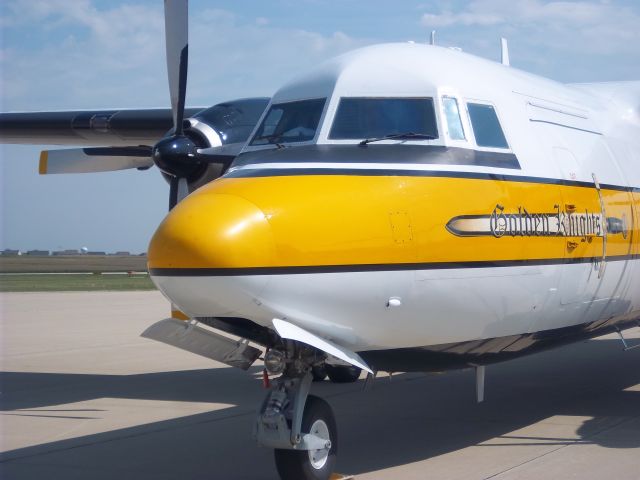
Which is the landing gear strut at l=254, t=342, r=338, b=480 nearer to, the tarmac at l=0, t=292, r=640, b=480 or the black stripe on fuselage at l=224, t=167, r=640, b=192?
the tarmac at l=0, t=292, r=640, b=480

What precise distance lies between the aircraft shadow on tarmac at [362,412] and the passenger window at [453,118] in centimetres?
271

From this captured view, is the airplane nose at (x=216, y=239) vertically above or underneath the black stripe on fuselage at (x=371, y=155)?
underneath

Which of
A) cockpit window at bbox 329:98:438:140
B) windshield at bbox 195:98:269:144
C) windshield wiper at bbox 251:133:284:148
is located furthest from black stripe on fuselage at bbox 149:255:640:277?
windshield at bbox 195:98:269:144

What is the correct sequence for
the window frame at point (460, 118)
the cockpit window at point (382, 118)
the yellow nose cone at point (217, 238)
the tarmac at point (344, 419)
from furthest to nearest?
the tarmac at point (344, 419) < the window frame at point (460, 118) < the cockpit window at point (382, 118) < the yellow nose cone at point (217, 238)

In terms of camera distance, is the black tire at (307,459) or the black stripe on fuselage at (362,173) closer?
the black tire at (307,459)

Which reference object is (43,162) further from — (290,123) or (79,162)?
(290,123)

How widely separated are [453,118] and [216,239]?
96.6 inches

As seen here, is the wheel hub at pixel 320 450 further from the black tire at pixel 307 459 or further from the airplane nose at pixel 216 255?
the airplane nose at pixel 216 255

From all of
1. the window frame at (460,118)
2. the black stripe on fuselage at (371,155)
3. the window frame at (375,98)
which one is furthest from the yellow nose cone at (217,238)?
the window frame at (460,118)

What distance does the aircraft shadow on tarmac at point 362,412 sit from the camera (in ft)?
27.1

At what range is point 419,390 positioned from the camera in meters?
12.1

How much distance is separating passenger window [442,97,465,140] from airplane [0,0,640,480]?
2 cm

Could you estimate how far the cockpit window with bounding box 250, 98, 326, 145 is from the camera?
291 inches

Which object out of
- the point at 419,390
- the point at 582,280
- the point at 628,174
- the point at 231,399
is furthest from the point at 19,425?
the point at 628,174
